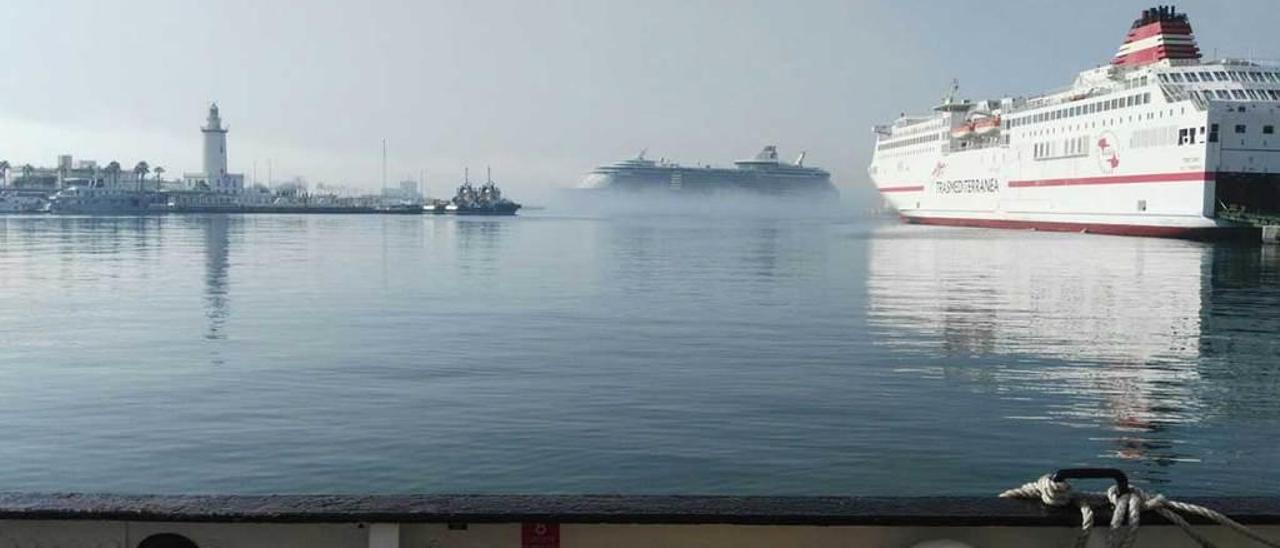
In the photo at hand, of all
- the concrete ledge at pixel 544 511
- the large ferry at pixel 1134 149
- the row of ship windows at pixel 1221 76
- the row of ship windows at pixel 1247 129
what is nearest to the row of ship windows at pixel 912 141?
the large ferry at pixel 1134 149

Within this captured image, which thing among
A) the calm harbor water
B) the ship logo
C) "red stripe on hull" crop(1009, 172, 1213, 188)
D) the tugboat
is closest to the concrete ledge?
the calm harbor water

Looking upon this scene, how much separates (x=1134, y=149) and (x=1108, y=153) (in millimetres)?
2271

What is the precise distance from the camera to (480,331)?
58.6ft

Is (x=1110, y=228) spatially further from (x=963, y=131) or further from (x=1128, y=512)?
(x=1128, y=512)

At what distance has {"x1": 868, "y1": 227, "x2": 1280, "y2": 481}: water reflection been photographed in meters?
11.3

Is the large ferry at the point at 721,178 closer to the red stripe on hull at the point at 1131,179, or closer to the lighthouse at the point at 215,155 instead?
the lighthouse at the point at 215,155

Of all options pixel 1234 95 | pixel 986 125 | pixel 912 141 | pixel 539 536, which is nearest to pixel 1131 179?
pixel 1234 95

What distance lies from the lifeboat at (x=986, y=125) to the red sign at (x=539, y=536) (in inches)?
2859

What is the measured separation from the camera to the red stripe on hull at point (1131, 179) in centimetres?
4847

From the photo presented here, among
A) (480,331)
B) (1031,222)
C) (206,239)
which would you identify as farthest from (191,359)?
(1031,222)

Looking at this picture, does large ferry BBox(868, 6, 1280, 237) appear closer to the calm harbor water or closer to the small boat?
the small boat

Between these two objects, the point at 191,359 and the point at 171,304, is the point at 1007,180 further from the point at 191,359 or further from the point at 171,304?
the point at 191,359

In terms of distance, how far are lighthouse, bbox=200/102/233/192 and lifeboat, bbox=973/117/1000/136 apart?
405 feet

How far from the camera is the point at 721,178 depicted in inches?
7205
